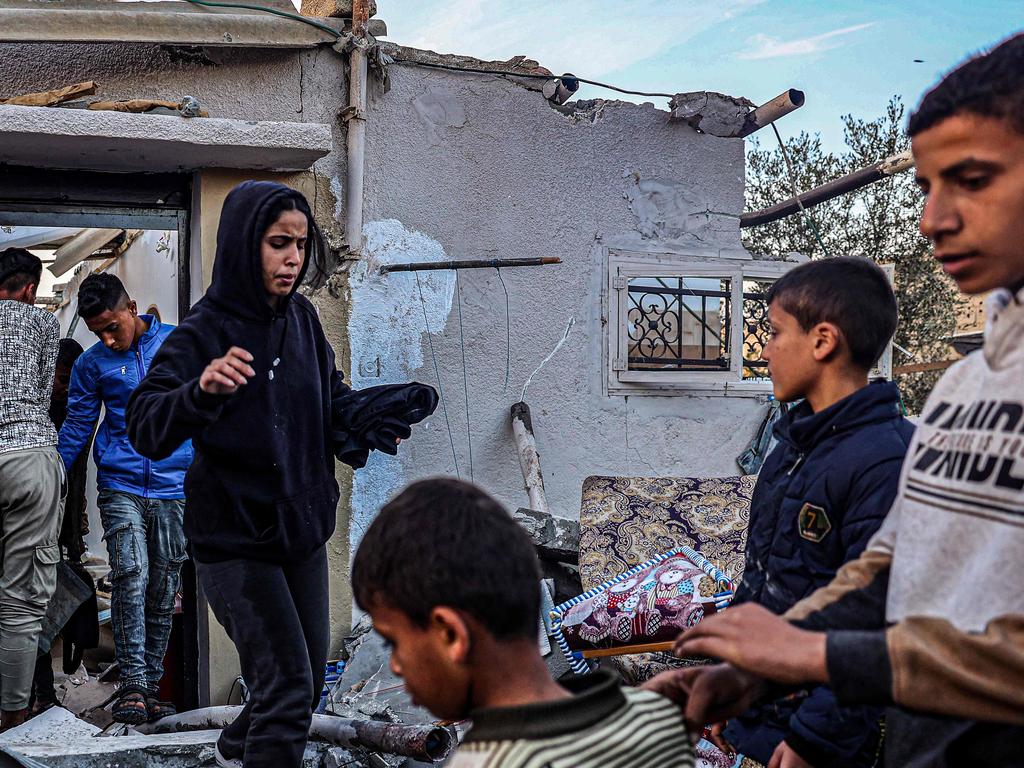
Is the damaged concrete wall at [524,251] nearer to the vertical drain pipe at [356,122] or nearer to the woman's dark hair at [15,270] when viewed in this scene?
the vertical drain pipe at [356,122]

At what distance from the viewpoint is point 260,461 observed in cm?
310

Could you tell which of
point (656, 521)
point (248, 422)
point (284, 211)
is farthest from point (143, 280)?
point (248, 422)

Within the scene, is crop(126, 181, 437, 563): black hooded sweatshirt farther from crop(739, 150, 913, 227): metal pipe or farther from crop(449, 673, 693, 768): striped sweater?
crop(739, 150, 913, 227): metal pipe

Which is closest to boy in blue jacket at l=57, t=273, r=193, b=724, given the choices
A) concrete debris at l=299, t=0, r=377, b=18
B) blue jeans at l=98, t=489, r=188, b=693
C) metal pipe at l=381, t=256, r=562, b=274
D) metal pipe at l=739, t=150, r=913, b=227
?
blue jeans at l=98, t=489, r=188, b=693

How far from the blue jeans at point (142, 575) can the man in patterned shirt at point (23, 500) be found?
286mm

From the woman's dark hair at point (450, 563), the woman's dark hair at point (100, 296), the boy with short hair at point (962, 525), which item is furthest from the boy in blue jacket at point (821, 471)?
the woman's dark hair at point (100, 296)

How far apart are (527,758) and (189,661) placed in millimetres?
4514

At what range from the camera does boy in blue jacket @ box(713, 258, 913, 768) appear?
82.3 inches

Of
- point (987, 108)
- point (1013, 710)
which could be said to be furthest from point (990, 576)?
point (987, 108)

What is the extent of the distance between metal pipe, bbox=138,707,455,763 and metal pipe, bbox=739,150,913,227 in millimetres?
3805

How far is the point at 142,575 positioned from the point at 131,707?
2.06 ft

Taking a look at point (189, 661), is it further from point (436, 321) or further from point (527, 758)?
point (527, 758)

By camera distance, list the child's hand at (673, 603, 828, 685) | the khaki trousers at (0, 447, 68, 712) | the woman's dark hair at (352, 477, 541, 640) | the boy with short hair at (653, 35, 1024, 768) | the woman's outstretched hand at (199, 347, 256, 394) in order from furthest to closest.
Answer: the khaki trousers at (0, 447, 68, 712) → the woman's outstretched hand at (199, 347, 256, 394) → the woman's dark hair at (352, 477, 541, 640) → the child's hand at (673, 603, 828, 685) → the boy with short hair at (653, 35, 1024, 768)

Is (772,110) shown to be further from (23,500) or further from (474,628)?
(474,628)
